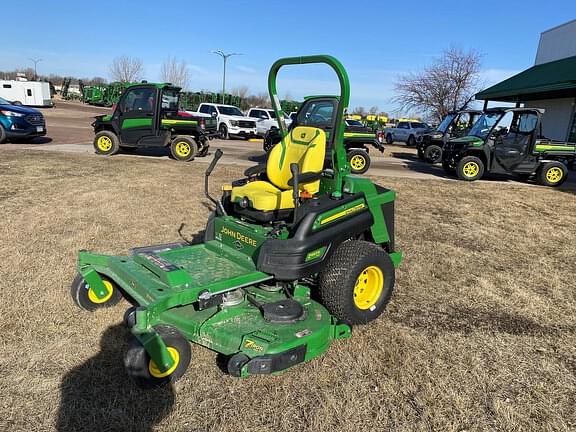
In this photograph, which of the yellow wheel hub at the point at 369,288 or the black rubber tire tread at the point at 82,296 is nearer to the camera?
the black rubber tire tread at the point at 82,296

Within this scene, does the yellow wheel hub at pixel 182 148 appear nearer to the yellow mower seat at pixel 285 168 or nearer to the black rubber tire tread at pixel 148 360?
the yellow mower seat at pixel 285 168

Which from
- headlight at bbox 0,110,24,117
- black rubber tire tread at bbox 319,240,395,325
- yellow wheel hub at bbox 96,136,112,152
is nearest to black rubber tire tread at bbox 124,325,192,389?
black rubber tire tread at bbox 319,240,395,325

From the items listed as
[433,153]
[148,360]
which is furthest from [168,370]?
[433,153]

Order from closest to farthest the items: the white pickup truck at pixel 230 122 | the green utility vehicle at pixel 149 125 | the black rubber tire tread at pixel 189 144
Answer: the green utility vehicle at pixel 149 125
the black rubber tire tread at pixel 189 144
the white pickup truck at pixel 230 122

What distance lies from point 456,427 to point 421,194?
7.45m

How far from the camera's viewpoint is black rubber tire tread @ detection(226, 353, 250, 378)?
8.48 feet

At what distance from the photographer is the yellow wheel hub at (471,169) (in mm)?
11867

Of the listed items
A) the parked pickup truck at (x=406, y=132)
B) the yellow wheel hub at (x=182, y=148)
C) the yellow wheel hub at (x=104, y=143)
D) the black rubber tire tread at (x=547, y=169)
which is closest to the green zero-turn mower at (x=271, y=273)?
the yellow wheel hub at (x=182, y=148)

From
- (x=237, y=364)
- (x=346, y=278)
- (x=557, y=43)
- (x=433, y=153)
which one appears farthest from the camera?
(x=557, y=43)

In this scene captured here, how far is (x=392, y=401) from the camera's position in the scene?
2732mm

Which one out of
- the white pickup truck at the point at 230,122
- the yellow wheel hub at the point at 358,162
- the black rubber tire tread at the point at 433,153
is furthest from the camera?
the white pickup truck at the point at 230,122

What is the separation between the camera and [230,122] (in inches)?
839

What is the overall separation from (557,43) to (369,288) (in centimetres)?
2567

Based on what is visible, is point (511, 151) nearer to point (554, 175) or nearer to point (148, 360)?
point (554, 175)
